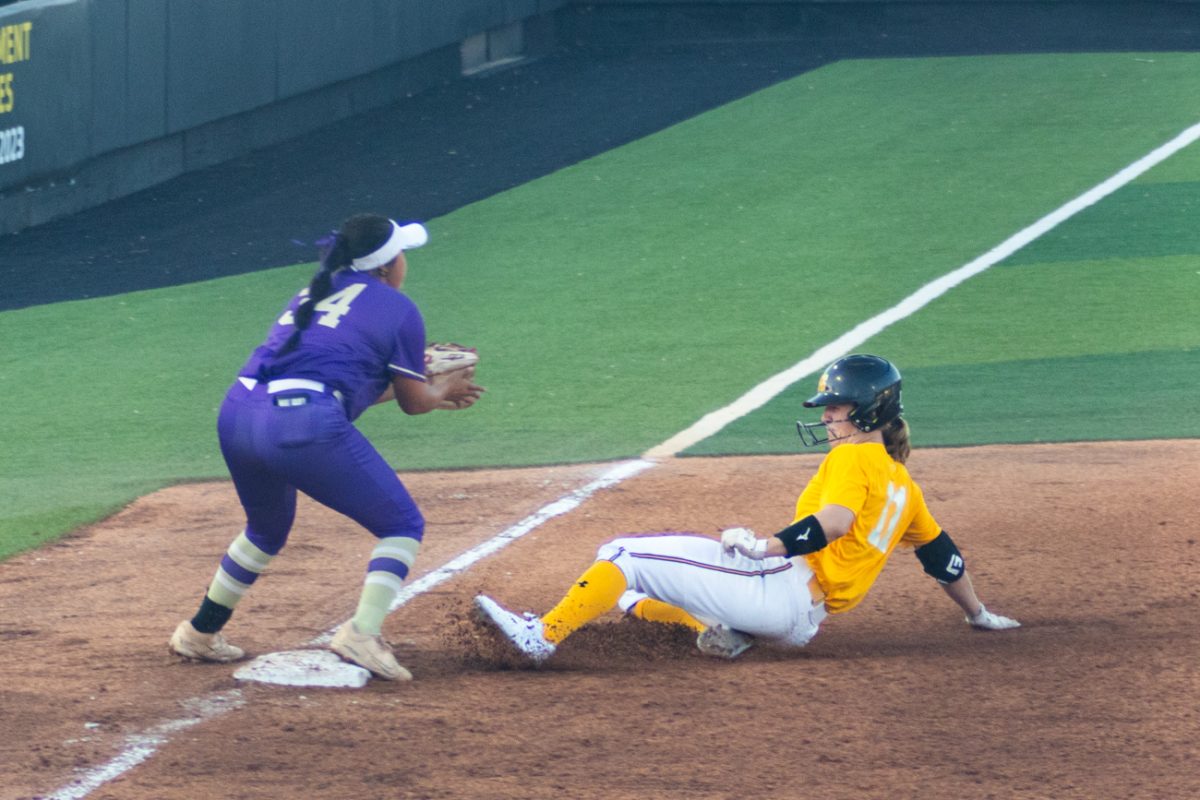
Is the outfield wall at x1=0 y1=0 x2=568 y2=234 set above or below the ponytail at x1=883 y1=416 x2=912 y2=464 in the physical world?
below

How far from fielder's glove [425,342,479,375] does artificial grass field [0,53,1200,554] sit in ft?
9.99

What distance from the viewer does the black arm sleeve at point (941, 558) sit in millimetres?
5914

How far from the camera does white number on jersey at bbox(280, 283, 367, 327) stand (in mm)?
5602

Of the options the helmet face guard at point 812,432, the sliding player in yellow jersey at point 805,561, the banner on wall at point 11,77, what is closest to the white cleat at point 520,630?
the sliding player in yellow jersey at point 805,561

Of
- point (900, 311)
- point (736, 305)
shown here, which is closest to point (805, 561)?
point (900, 311)

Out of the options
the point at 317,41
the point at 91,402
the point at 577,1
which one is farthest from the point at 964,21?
the point at 91,402

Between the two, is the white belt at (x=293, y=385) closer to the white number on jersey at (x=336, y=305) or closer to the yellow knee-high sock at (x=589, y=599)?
the white number on jersey at (x=336, y=305)

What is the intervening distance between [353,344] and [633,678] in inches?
59.2

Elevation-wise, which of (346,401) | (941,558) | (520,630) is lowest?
(520,630)

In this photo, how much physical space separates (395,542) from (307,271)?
900cm

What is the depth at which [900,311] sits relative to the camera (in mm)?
12375

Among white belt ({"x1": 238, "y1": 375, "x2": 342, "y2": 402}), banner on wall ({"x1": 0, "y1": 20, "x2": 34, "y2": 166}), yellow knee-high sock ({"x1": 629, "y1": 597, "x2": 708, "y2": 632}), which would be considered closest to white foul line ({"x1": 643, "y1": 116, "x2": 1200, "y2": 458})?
yellow knee-high sock ({"x1": 629, "y1": 597, "x2": 708, "y2": 632})

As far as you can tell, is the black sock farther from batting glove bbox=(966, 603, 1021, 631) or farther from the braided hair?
batting glove bbox=(966, 603, 1021, 631)

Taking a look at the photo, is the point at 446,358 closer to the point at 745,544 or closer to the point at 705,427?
the point at 745,544
